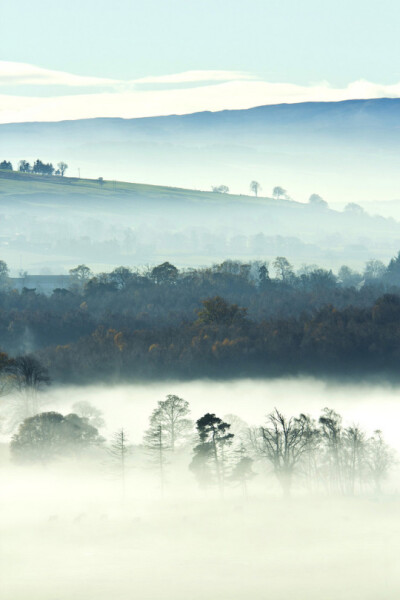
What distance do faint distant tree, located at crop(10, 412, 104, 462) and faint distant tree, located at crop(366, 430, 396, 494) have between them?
32.8 metres

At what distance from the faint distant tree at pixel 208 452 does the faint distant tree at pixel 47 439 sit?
53.9 feet

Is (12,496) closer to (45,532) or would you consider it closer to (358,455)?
(45,532)

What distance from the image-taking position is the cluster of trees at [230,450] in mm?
120500

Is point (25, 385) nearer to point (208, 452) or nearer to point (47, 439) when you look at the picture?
point (47, 439)

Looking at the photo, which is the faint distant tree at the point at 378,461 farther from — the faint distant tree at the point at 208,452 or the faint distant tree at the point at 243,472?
the faint distant tree at the point at 208,452

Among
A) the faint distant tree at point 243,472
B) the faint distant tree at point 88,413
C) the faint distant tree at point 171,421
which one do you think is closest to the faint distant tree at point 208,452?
the faint distant tree at point 243,472

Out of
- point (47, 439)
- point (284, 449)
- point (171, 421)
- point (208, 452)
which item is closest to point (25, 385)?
point (47, 439)

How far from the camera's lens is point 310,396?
633 ft

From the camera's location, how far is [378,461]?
135m

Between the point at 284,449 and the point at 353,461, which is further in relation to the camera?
the point at 353,461

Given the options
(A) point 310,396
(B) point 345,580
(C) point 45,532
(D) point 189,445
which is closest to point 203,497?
(D) point 189,445

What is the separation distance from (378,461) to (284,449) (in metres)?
14.4

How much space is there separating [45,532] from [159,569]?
56.2ft

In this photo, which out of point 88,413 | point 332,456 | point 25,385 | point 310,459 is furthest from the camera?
point 25,385
